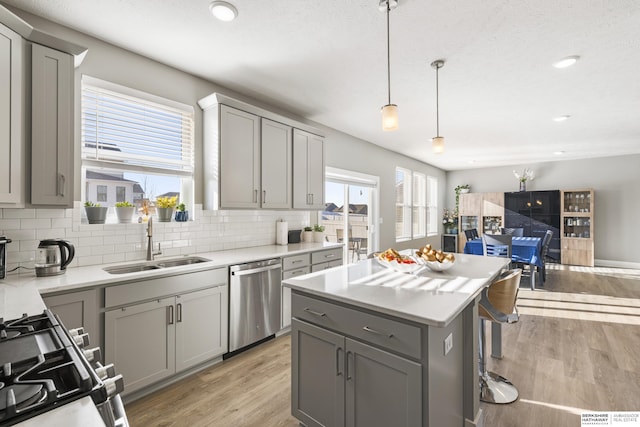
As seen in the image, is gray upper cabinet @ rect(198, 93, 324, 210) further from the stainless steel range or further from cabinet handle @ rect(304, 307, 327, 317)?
the stainless steel range

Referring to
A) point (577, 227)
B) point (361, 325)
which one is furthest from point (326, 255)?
point (577, 227)

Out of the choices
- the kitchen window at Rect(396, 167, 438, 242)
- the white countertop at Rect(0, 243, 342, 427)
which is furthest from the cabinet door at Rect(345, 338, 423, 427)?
the kitchen window at Rect(396, 167, 438, 242)

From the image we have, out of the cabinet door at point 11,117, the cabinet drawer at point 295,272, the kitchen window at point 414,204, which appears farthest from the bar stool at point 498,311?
the kitchen window at point 414,204

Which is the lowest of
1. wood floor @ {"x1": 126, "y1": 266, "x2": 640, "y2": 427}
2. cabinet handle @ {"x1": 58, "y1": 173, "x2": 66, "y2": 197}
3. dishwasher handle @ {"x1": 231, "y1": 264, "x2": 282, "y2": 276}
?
wood floor @ {"x1": 126, "y1": 266, "x2": 640, "y2": 427}

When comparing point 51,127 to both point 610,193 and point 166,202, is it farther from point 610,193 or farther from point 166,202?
point 610,193

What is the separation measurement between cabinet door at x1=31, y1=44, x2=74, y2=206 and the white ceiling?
1.62 ft

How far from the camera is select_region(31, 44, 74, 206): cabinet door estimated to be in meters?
1.92

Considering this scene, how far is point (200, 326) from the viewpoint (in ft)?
8.50

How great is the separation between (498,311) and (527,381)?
824 mm

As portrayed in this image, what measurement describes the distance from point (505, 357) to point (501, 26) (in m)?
2.84

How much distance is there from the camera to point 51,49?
6.48 feet

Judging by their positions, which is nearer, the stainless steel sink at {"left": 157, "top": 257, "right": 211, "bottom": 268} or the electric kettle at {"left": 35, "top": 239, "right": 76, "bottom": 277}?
the electric kettle at {"left": 35, "top": 239, "right": 76, "bottom": 277}

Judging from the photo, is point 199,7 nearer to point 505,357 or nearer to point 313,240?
point 313,240

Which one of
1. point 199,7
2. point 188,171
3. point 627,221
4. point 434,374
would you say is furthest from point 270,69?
point 627,221
